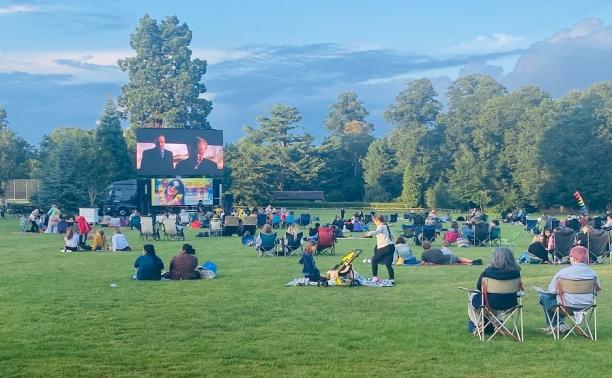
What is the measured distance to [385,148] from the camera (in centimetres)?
8675

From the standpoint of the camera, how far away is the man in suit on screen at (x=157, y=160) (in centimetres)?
5453

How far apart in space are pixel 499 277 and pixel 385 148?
77.4 m

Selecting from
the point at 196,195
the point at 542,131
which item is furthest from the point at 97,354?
the point at 542,131

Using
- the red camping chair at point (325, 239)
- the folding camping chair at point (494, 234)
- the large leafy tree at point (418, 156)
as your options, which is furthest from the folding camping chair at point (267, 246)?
the large leafy tree at point (418, 156)

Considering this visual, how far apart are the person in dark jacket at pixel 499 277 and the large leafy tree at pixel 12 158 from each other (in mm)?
61758

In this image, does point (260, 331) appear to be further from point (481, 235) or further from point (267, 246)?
point (481, 235)

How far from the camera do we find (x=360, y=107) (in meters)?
127

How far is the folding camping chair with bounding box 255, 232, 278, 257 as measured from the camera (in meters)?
21.9

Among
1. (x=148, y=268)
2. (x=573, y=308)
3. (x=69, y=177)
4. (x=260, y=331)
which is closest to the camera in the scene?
(x=573, y=308)

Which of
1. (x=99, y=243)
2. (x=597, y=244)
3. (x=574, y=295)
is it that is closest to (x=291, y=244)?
(x=99, y=243)

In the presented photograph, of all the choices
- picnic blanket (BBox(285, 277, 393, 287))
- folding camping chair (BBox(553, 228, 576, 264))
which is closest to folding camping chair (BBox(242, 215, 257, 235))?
folding camping chair (BBox(553, 228, 576, 264))

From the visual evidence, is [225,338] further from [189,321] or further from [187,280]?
[187,280]

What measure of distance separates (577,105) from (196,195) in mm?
32960

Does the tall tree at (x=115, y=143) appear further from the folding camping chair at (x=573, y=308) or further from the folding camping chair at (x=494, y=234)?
the folding camping chair at (x=573, y=308)
